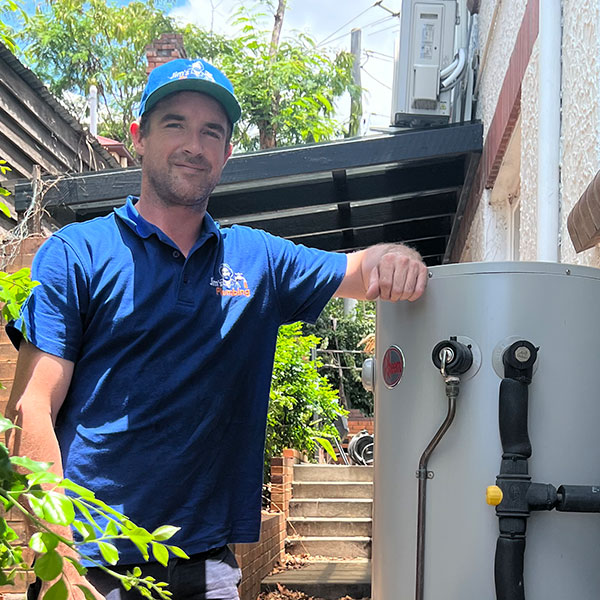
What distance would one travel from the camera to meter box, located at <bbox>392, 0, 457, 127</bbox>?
653 cm

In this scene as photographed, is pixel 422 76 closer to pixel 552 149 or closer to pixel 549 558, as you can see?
pixel 552 149

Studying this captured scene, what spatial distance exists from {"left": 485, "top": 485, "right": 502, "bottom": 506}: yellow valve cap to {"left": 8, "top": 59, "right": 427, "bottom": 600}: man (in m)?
0.46

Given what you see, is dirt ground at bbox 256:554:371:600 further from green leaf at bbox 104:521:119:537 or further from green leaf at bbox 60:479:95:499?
green leaf at bbox 60:479:95:499

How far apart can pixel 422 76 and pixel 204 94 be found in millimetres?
4638

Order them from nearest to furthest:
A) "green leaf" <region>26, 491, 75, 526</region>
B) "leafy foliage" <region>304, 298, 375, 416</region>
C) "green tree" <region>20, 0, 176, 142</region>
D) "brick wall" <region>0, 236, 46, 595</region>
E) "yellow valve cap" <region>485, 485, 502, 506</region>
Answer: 1. "green leaf" <region>26, 491, 75, 526</region>
2. "yellow valve cap" <region>485, 485, 502, 506</region>
3. "brick wall" <region>0, 236, 46, 595</region>
4. "leafy foliage" <region>304, 298, 375, 416</region>
5. "green tree" <region>20, 0, 176, 142</region>

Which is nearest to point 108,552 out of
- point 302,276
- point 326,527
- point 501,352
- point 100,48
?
point 501,352

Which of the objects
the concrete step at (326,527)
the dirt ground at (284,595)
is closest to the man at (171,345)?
the dirt ground at (284,595)

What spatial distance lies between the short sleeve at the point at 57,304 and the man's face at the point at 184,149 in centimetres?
31

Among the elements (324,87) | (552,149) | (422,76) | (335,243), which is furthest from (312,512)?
(324,87)

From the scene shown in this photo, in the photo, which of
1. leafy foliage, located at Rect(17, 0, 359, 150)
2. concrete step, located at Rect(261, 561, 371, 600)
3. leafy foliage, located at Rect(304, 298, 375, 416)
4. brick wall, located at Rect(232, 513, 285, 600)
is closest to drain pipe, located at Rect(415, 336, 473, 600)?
brick wall, located at Rect(232, 513, 285, 600)

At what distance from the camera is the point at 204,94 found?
2.30 metres

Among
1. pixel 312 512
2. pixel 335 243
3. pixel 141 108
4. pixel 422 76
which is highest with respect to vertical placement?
pixel 422 76

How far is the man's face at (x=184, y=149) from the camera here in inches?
88.0

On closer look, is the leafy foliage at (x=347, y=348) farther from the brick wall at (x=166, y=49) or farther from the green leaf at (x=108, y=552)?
the green leaf at (x=108, y=552)
